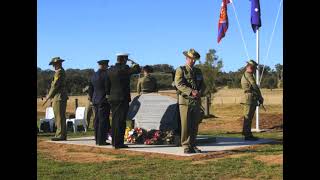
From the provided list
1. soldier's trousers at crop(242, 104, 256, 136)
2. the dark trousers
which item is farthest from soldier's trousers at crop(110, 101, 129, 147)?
soldier's trousers at crop(242, 104, 256, 136)

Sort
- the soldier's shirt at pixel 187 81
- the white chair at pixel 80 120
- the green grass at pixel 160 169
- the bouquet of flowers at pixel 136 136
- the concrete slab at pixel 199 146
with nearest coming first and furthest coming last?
the green grass at pixel 160 169
the soldier's shirt at pixel 187 81
the concrete slab at pixel 199 146
the bouquet of flowers at pixel 136 136
the white chair at pixel 80 120

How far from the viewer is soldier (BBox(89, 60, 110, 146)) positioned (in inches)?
492

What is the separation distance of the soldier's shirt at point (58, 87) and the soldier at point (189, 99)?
164 inches

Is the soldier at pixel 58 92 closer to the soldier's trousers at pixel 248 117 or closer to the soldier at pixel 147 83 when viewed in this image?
the soldier at pixel 147 83

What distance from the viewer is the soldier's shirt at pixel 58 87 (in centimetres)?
1366

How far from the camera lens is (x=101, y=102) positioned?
12.6 metres

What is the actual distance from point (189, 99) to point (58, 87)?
14.8 feet

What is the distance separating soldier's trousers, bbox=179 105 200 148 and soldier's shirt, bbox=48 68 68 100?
4.26 meters

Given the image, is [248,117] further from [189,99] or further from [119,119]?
[119,119]

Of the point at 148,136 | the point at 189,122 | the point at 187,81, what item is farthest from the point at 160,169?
the point at 148,136

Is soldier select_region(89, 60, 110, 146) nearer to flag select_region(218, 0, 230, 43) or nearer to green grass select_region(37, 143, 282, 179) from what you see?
green grass select_region(37, 143, 282, 179)

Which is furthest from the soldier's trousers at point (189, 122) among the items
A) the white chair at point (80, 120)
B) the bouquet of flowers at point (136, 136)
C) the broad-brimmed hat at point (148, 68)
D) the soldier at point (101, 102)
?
the white chair at point (80, 120)
